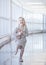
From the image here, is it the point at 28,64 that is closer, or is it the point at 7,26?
the point at 28,64

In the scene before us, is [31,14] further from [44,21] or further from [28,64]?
[28,64]

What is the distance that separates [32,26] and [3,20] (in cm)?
1742

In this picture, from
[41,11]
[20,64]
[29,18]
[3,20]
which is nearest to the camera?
[20,64]

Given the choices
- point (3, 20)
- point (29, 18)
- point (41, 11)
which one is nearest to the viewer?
point (3, 20)

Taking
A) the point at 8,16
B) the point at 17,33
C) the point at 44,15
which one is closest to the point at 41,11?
the point at 44,15

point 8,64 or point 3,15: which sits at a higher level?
point 3,15

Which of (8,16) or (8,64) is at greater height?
(8,16)

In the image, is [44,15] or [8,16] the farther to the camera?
[44,15]

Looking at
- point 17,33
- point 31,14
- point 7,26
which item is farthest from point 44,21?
point 17,33

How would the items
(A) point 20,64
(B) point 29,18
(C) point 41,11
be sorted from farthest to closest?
(C) point 41,11 < (B) point 29,18 < (A) point 20,64

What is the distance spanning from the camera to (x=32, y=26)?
37562mm

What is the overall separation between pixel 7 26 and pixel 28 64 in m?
13.8

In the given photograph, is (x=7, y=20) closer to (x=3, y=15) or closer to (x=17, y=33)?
(x=3, y=15)

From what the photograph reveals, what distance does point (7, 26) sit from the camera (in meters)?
21.5
